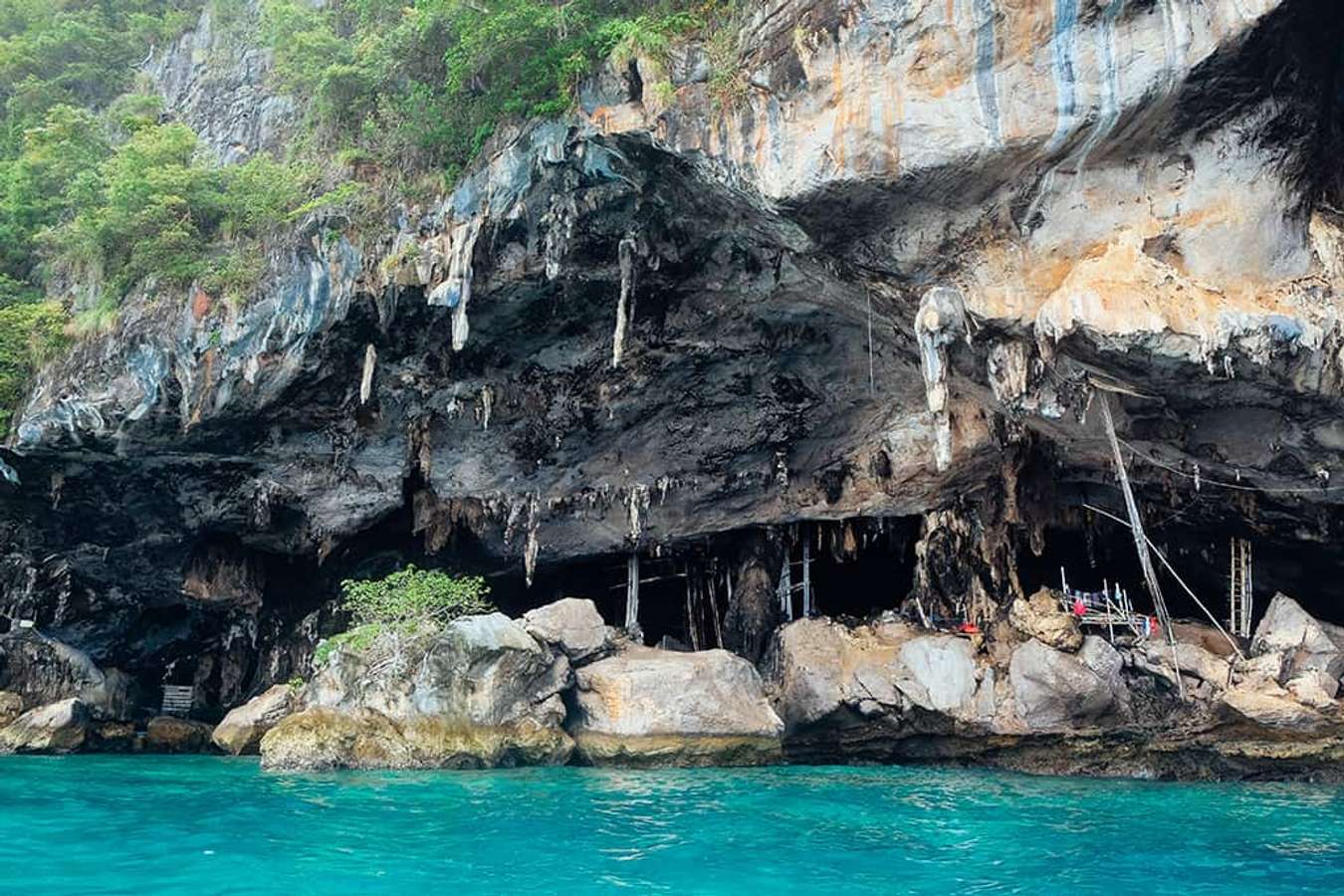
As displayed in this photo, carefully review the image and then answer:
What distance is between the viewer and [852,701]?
50.4ft

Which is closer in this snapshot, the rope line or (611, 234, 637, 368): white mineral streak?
the rope line

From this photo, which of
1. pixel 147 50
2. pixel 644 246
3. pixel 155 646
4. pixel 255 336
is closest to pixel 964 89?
pixel 644 246

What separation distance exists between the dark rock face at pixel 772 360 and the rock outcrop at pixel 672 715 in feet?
13.9

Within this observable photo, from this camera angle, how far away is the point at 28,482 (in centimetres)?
1842

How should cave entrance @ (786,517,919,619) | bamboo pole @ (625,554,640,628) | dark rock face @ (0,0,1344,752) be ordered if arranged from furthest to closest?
bamboo pole @ (625,554,640,628), cave entrance @ (786,517,919,619), dark rock face @ (0,0,1344,752)

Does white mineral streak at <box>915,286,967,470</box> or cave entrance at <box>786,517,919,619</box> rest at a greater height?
white mineral streak at <box>915,286,967,470</box>

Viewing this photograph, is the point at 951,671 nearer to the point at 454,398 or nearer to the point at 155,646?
the point at 454,398

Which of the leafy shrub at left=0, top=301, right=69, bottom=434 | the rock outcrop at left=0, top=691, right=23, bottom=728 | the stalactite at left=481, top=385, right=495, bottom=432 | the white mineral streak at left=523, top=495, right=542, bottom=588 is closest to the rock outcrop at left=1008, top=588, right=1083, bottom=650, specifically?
the white mineral streak at left=523, top=495, right=542, bottom=588

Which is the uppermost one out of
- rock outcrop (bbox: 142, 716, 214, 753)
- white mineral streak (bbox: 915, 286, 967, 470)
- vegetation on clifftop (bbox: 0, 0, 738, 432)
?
vegetation on clifftop (bbox: 0, 0, 738, 432)

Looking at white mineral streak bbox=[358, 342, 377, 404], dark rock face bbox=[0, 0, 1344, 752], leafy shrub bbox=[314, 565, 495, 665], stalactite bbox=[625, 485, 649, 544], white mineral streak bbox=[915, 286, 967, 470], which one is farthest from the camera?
stalactite bbox=[625, 485, 649, 544]

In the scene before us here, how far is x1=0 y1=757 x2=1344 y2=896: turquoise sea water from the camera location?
6840 mm

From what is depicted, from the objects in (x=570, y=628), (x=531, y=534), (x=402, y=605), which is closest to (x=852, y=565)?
(x=531, y=534)

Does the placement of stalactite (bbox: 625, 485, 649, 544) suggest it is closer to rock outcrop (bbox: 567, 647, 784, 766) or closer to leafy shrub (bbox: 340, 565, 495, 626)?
leafy shrub (bbox: 340, 565, 495, 626)

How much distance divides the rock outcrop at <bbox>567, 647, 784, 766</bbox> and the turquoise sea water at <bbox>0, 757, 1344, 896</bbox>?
55.7 inches
